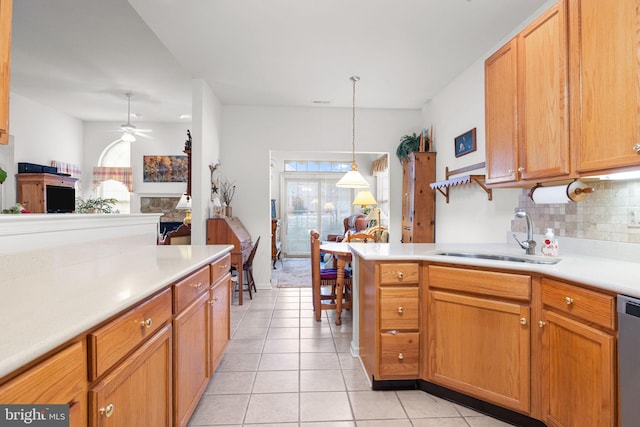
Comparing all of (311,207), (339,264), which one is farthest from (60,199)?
(339,264)

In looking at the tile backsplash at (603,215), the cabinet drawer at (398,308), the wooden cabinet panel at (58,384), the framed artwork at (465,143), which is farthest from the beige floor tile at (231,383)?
the framed artwork at (465,143)

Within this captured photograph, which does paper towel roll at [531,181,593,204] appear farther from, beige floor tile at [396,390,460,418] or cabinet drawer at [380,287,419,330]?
beige floor tile at [396,390,460,418]

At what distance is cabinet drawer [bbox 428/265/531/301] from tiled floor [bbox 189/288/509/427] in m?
0.72

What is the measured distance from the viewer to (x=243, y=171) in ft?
15.6

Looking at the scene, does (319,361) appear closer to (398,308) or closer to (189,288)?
(398,308)

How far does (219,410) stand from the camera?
1885 mm

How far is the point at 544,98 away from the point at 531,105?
0.31 ft

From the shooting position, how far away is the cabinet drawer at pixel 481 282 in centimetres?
169

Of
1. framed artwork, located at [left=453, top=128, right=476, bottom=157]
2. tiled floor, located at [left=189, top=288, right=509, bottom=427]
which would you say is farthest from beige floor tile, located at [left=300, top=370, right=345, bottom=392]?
framed artwork, located at [left=453, top=128, right=476, bottom=157]

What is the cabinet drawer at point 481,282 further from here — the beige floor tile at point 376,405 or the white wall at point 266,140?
the white wall at point 266,140

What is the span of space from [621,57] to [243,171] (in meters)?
4.11

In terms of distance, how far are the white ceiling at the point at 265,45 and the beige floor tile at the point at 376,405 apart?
8.99 ft

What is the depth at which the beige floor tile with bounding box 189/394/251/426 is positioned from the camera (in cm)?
179

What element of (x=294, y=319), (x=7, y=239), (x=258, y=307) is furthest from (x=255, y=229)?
(x=7, y=239)
